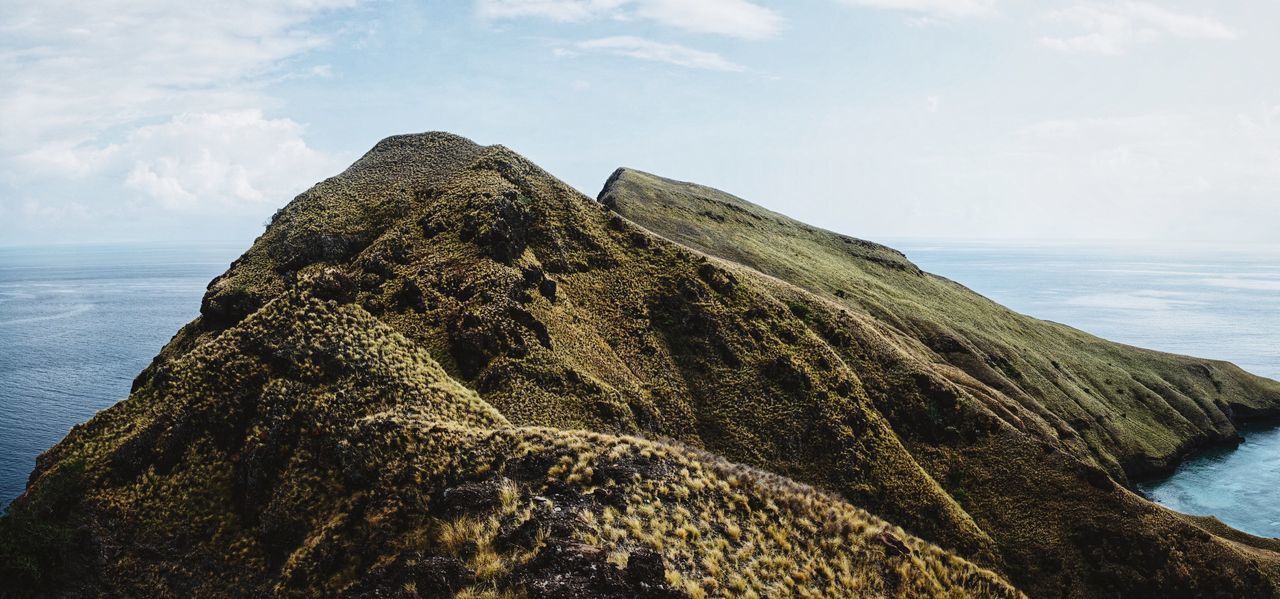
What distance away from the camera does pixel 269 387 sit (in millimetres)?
38375

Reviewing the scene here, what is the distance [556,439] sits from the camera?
30109mm

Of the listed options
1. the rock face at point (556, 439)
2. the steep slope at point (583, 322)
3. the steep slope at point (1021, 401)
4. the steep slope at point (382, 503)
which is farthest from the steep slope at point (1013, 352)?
the steep slope at point (382, 503)

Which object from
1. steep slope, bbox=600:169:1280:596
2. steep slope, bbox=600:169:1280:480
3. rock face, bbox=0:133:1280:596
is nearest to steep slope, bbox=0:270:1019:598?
rock face, bbox=0:133:1280:596

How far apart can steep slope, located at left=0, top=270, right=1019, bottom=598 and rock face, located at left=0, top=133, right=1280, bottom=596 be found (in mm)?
135

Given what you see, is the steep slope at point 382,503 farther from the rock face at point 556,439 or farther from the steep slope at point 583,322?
the steep slope at point 583,322

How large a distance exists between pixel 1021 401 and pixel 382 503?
294 ft

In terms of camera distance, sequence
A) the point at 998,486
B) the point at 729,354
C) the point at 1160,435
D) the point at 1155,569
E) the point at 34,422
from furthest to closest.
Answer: the point at 1160,435
the point at 34,422
the point at 729,354
the point at 998,486
the point at 1155,569

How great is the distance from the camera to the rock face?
26.3 metres

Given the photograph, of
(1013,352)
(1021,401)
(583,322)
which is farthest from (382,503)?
(1013,352)

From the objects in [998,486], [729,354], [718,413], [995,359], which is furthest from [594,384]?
[995,359]

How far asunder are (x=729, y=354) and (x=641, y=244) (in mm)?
20180

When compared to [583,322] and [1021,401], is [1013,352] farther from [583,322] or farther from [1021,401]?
[583,322]

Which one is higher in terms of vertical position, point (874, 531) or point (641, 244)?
point (641, 244)

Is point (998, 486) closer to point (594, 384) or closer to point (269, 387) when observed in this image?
point (594, 384)
